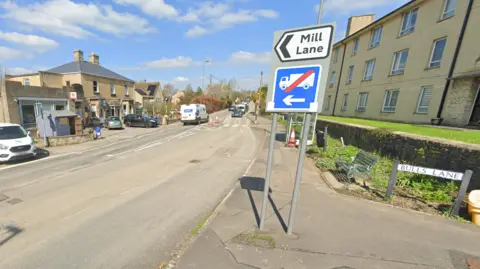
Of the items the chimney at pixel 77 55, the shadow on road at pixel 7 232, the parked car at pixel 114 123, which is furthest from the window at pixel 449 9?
the chimney at pixel 77 55

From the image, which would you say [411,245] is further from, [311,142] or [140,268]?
[311,142]

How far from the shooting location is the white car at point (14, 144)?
7785 millimetres

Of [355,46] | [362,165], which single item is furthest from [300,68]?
[355,46]

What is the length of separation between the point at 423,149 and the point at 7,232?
33.3 feet

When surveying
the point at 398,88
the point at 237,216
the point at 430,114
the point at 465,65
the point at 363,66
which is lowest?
the point at 237,216

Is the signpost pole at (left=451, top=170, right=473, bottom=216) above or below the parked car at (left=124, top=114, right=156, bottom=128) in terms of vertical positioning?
above

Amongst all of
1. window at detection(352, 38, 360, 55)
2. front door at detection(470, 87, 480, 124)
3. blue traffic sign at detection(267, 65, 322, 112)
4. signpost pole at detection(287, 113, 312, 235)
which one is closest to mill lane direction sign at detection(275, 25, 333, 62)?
blue traffic sign at detection(267, 65, 322, 112)

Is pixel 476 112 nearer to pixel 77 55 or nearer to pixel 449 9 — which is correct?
pixel 449 9

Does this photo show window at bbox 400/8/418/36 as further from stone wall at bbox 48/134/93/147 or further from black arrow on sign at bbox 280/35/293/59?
stone wall at bbox 48/134/93/147

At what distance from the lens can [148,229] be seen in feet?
12.2

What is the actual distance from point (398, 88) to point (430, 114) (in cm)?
328

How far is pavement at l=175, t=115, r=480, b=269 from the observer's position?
2752 millimetres

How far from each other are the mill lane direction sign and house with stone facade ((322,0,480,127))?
13.6m

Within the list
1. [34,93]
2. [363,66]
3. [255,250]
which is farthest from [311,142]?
[34,93]
